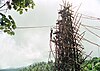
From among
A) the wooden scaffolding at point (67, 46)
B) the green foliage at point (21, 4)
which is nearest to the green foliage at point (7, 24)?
the green foliage at point (21, 4)

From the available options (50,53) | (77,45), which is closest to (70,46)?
(77,45)

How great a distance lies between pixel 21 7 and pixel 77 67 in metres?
2.43

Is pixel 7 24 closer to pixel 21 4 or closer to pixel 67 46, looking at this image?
pixel 21 4

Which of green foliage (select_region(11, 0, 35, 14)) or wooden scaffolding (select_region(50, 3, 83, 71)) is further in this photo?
wooden scaffolding (select_region(50, 3, 83, 71))

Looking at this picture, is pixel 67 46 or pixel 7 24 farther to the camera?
pixel 67 46

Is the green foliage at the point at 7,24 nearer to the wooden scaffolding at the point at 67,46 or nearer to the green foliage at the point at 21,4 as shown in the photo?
the green foliage at the point at 21,4

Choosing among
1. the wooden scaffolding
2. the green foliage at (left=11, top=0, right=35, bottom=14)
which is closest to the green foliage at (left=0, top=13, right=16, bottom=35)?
the green foliage at (left=11, top=0, right=35, bottom=14)

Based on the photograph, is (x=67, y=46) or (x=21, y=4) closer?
(x=21, y=4)

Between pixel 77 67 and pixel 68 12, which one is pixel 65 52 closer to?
pixel 77 67

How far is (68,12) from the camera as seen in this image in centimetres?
596

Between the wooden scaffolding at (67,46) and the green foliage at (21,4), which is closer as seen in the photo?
the green foliage at (21,4)

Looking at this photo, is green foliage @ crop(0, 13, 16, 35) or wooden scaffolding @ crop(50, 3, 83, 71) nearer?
green foliage @ crop(0, 13, 16, 35)

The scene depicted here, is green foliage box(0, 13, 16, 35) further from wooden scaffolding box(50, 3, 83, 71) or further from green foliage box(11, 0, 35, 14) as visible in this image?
wooden scaffolding box(50, 3, 83, 71)

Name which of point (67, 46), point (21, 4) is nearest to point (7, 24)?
point (21, 4)
